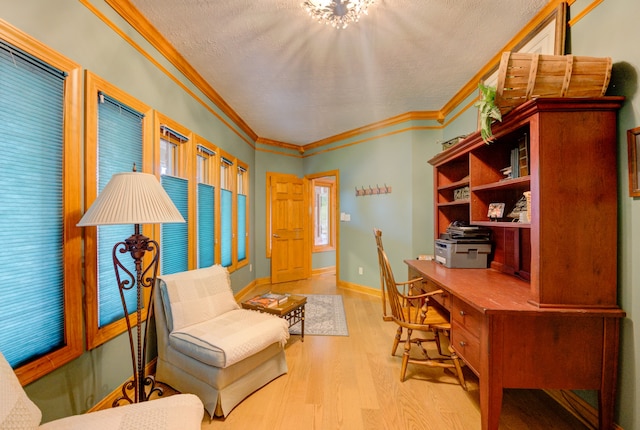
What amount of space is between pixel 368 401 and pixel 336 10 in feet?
8.78

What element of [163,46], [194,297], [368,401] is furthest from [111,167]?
[368,401]

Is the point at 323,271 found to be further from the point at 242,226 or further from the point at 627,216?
the point at 627,216

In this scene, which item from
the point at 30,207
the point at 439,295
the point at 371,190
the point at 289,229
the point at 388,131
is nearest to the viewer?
the point at 30,207

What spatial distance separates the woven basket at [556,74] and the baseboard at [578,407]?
178 centimetres

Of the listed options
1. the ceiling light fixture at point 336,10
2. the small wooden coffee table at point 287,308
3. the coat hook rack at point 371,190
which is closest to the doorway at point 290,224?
the coat hook rack at point 371,190

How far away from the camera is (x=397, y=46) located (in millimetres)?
2246

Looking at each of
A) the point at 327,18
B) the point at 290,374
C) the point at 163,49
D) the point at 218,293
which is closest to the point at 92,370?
the point at 218,293

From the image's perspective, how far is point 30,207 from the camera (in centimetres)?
122

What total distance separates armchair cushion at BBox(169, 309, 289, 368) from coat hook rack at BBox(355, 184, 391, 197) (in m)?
2.63

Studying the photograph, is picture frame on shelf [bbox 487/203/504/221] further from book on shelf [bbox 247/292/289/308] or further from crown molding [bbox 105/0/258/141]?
crown molding [bbox 105/0/258/141]

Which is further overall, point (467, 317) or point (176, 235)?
point (176, 235)

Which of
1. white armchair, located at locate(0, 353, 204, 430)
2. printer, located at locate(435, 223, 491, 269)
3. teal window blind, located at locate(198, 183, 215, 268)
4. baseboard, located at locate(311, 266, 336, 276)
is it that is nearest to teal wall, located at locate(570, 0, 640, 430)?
printer, located at locate(435, 223, 491, 269)

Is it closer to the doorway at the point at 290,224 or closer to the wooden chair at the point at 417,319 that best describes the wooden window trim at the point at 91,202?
the wooden chair at the point at 417,319

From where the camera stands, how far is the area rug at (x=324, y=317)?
2.86m
